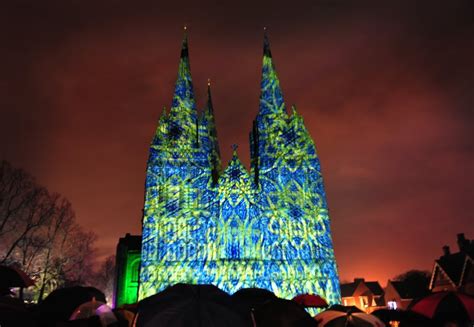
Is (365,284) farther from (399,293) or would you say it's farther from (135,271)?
(135,271)

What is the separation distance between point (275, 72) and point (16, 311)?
110 ft

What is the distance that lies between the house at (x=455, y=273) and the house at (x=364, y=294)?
75.7 feet

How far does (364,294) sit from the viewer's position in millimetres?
56375

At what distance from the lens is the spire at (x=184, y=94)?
3341 centimetres

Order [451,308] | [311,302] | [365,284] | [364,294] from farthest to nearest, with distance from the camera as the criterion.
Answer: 1. [365,284]
2. [364,294]
3. [311,302]
4. [451,308]

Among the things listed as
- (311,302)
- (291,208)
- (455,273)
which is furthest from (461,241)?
(311,302)

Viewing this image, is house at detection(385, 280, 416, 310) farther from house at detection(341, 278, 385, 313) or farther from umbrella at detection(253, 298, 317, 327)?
umbrella at detection(253, 298, 317, 327)

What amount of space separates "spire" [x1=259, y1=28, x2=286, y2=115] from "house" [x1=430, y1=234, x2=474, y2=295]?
18.0 metres

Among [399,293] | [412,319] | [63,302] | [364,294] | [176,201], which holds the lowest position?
[412,319]

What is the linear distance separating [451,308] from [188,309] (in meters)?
4.02

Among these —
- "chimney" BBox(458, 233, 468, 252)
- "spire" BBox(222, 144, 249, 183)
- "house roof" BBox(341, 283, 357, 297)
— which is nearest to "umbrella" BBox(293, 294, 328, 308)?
"spire" BBox(222, 144, 249, 183)

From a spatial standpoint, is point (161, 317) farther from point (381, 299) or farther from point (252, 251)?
point (381, 299)

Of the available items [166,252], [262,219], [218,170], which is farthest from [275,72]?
[166,252]

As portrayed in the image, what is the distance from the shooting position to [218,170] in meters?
38.2
